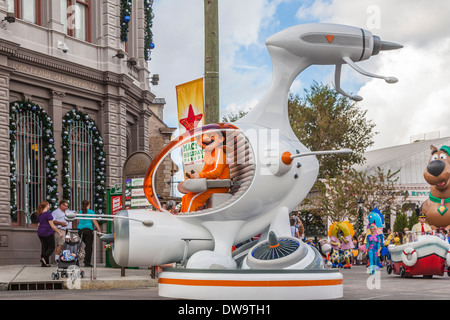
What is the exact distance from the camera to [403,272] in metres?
16.2

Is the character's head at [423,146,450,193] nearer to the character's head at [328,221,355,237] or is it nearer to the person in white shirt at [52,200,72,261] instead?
the character's head at [328,221,355,237]

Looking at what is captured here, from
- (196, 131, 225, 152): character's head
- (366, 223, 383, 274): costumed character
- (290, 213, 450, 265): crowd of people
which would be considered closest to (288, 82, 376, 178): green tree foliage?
(290, 213, 450, 265): crowd of people

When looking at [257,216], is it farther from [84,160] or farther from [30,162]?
[84,160]

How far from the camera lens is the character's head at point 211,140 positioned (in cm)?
852

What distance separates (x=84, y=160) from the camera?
22875mm

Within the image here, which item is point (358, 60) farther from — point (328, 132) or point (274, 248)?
point (328, 132)

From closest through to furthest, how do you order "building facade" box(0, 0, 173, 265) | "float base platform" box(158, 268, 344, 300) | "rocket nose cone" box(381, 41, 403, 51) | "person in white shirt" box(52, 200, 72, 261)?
"float base platform" box(158, 268, 344, 300) < "rocket nose cone" box(381, 41, 403, 51) < "person in white shirt" box(52, 200, 72, 261) < "building facade" box(0, 0, 173, 265)

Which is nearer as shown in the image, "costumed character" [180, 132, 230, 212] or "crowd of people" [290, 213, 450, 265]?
"costumed character" [180, 132, 230, 212]

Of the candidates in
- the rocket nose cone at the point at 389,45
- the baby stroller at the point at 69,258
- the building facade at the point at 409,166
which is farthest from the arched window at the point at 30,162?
the building facade at the point at 409,166

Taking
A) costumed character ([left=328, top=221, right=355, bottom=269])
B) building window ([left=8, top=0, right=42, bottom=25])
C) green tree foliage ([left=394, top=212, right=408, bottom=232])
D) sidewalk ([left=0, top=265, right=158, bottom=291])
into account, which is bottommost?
green tree foliage ([left=394, top=212, right=408, bottom=232])

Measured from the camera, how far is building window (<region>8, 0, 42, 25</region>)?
20.8 meters

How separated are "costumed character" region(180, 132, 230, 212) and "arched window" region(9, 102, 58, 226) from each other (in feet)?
40.1

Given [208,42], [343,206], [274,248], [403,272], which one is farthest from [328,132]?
[274,248]

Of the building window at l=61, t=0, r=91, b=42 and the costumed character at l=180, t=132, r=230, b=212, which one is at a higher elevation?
the building window at l=61, t=0, r=91, b=42
